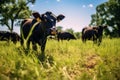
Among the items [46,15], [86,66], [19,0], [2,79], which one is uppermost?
[19,0]

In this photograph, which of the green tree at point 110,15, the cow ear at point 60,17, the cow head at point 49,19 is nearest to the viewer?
the cow head at point 49,19

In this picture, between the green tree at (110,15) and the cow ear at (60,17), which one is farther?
the green tree at (110,15)

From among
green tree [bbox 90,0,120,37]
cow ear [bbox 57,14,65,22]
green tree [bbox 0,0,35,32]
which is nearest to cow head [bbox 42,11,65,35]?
cow ear [bbox 57,14,65,22]

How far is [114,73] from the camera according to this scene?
5.05 m

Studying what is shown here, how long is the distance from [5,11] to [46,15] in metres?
35.7

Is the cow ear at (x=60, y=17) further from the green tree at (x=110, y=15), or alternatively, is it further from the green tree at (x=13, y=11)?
the green tree at (x=110, y=15)

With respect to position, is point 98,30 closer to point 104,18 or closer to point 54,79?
point 54,79

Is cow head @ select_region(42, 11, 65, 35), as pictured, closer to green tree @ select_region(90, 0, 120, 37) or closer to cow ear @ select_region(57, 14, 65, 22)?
cow ear @ select_region(57, 14, 65, 22)

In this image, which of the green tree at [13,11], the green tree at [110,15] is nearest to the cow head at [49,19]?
the green tree at [13,11]

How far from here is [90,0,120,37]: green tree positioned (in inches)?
2292

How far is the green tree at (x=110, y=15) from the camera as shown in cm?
5822

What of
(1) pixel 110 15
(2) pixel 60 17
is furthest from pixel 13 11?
(2) pixel 60 17

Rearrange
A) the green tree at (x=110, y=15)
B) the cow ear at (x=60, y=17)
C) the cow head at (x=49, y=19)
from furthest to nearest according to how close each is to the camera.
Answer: the green tree at (x=110, y=15), the cow ear at (x=60, y=17), the cow head at (x=49, y=19)

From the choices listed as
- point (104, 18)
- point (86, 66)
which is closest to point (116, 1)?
point (104, 18)
